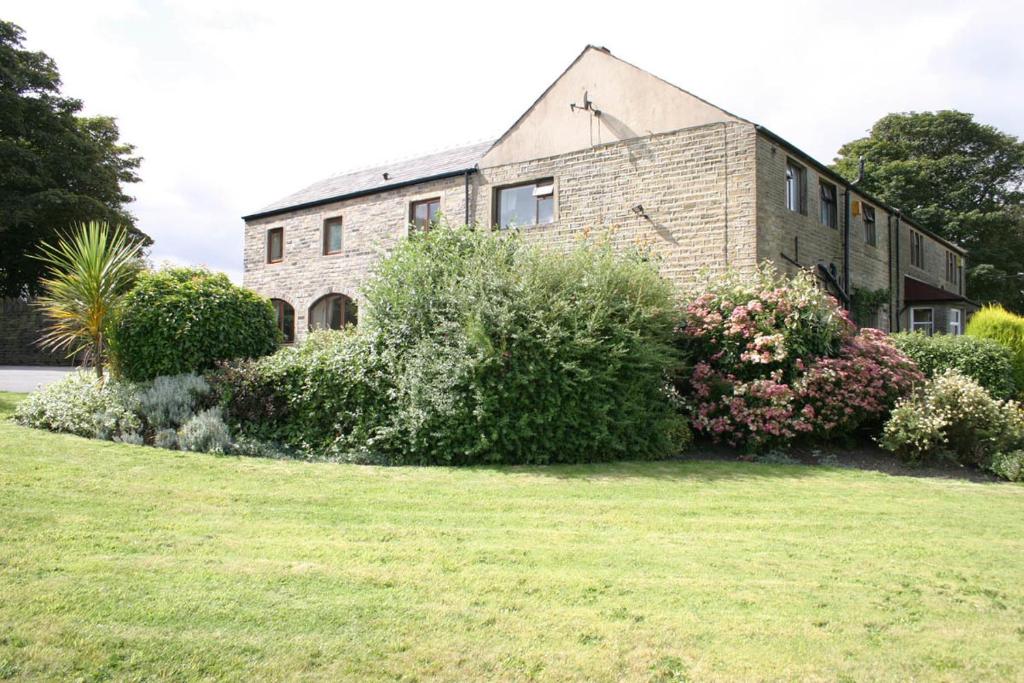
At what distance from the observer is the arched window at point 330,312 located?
22.3 m

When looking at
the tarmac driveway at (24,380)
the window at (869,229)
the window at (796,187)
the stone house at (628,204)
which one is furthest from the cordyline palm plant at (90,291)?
the window at (869,229)

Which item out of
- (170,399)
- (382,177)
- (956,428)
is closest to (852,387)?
(956,428)

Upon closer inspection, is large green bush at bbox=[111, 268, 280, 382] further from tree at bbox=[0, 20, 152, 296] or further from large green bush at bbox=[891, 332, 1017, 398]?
tree at bbox=[0, 20, 152, 296]

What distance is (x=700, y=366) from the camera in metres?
10.5

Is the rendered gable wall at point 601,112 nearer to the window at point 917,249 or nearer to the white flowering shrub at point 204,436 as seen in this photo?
the white flowering shrub at point 204,436

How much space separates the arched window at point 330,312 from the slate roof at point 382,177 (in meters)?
3.21

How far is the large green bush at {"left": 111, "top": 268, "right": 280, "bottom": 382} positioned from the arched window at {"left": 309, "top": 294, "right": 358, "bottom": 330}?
1080cm

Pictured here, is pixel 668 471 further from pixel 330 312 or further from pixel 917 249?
pixel 917 249

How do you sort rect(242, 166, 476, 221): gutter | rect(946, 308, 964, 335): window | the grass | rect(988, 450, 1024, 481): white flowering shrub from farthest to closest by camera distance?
rect(946, 308, 964, 335): window
rect(242, 166, 476, 221): gutter
rect(988, 450, 1024, 481): white flowering shrub
the grass

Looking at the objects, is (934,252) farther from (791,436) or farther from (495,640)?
(495,640)

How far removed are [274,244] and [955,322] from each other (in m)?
Answer: 23.7

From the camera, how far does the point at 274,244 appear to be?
80.3 feet

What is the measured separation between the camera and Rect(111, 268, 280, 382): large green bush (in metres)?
10.8

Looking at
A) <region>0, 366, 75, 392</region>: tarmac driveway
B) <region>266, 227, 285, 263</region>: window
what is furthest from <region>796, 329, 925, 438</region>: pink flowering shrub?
<region>266, 227, 285, 263</region>: window
